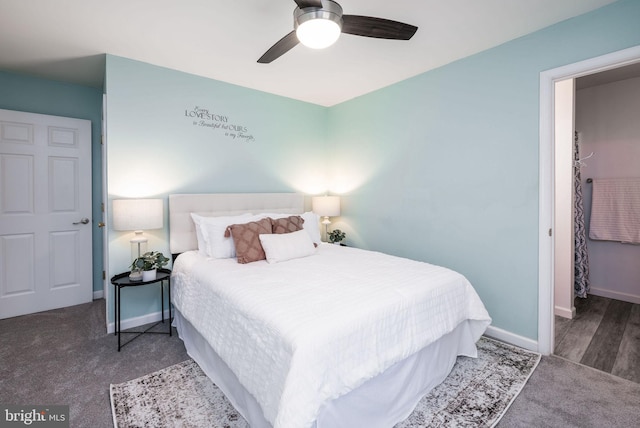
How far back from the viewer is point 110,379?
83.5 inches

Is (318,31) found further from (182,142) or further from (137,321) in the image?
(137,321)

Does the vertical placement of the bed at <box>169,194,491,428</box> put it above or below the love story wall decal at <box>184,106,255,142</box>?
below

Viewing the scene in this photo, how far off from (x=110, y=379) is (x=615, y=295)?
207 inches

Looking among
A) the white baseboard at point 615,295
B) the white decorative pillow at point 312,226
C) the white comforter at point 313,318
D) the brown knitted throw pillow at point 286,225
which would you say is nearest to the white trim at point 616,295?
the white baseboard at point 615,295

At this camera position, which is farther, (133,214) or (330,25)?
(133,214)

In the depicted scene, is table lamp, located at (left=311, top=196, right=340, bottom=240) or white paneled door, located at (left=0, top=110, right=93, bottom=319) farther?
table lamp, located at (left=311, top=196, right=340, bottom=240)

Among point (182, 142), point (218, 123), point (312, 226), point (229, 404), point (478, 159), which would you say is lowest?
point (229, 404)

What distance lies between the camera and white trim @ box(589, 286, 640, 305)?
138 inches

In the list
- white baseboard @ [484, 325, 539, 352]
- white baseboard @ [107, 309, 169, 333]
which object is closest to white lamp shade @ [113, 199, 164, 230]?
white baseboard @ [107, 309, 169, 333]

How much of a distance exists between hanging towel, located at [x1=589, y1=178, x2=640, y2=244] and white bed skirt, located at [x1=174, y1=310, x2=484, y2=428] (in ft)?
8.73

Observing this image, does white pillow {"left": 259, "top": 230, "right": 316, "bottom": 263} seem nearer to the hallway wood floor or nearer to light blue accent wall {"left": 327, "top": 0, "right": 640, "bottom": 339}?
light blue accent wall {"left": 327, "top": 0, "right": 640, "bottom": 339}

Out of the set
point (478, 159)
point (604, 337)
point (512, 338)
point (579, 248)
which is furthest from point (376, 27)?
point (579, 248)

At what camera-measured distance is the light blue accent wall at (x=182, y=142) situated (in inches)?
112

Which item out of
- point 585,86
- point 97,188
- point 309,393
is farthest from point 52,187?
point 585,86
